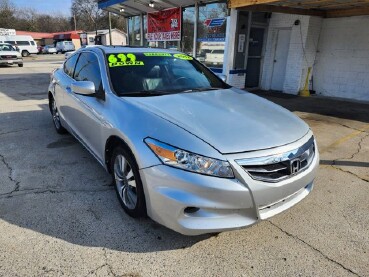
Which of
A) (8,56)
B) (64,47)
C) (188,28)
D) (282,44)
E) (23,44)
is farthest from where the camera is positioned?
(64,47)

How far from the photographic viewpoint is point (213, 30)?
10.7 metres

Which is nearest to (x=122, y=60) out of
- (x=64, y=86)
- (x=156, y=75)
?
(x=156, y=75)

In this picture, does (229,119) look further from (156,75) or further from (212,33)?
(212,33)

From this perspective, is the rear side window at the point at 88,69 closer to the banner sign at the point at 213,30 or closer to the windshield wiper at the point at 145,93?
the windshield wiper at the point at 145,93

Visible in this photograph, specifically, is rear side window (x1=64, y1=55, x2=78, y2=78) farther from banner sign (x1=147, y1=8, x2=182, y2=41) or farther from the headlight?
banner sign (x1=147, y1=8, x2=182, y2=41)

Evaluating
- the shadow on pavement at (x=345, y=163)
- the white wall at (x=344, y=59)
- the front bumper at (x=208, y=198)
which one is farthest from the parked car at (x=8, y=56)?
the front bumper at (x=208, y=198)

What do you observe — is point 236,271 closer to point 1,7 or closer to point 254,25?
point 254,25

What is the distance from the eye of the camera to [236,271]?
95.9 inches

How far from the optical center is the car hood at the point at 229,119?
2498 millimetres

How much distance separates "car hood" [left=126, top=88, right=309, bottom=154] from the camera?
8.20 ft

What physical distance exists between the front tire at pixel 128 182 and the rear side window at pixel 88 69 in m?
0.98

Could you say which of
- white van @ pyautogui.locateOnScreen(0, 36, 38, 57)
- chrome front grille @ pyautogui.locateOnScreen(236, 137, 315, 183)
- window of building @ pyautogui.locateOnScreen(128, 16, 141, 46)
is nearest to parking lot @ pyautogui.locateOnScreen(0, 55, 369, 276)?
chrome front grille @ pyautogui.locateOnScreen(236, 137, 315, 183)

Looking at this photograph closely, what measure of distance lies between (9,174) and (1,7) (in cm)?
8404

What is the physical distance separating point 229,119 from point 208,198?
0.85 metres
